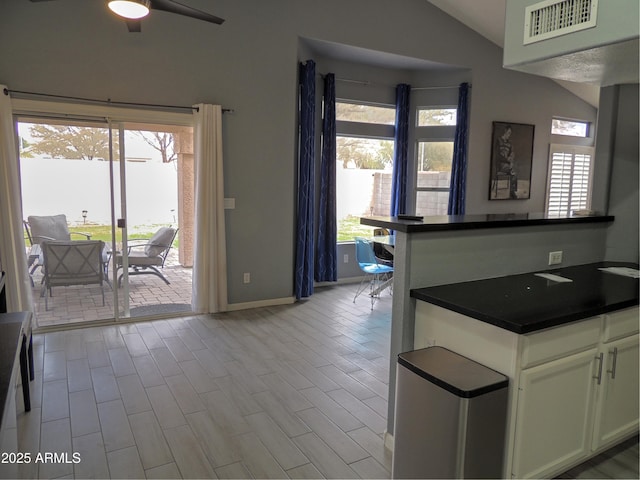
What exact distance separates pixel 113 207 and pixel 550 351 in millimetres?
4050

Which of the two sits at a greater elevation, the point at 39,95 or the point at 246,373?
the point at 39,95

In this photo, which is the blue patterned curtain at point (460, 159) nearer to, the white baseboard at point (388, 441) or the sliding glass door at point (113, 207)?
the sliding glass door at point (113, 207)

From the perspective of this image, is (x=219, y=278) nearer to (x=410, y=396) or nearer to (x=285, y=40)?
(x=285, y=40)

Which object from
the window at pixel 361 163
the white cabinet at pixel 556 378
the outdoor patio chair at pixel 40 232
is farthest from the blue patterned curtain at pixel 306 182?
the white cabinet at pixel 556 378

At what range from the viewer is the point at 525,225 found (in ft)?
8.70

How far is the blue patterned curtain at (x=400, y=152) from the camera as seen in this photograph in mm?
6461

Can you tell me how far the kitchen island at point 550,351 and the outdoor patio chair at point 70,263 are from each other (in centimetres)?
352

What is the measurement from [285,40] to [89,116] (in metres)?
2.22

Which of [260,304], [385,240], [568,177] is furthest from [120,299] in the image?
[568,177]

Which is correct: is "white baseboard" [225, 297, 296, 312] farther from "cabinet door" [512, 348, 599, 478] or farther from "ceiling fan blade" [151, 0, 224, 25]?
"cabinet door" [512, 348, 599, 478]

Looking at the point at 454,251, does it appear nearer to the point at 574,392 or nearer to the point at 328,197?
the point at 574,392

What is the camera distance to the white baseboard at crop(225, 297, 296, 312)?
197 inches

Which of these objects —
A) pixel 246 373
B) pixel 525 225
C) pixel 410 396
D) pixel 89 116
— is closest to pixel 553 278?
pixel 525 225

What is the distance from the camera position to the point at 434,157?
667 centimetres
